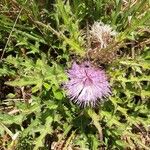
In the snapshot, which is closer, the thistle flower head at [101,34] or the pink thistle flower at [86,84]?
the pink thistle flower at [86,84]

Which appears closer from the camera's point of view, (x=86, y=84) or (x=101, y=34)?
(x=86, y=84)

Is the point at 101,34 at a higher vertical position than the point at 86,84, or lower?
higher

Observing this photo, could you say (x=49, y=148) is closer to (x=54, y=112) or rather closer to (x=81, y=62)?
(x=54, y=112)

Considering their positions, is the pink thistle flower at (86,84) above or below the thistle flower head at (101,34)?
below

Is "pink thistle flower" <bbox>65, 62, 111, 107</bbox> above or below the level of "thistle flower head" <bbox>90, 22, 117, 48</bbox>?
below

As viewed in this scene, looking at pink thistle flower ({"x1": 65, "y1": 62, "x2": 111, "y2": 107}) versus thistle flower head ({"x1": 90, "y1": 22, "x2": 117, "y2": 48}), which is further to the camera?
thistle flower head ({"x1": 90, "y1": 22, "x2": 117, "y2": 48})
